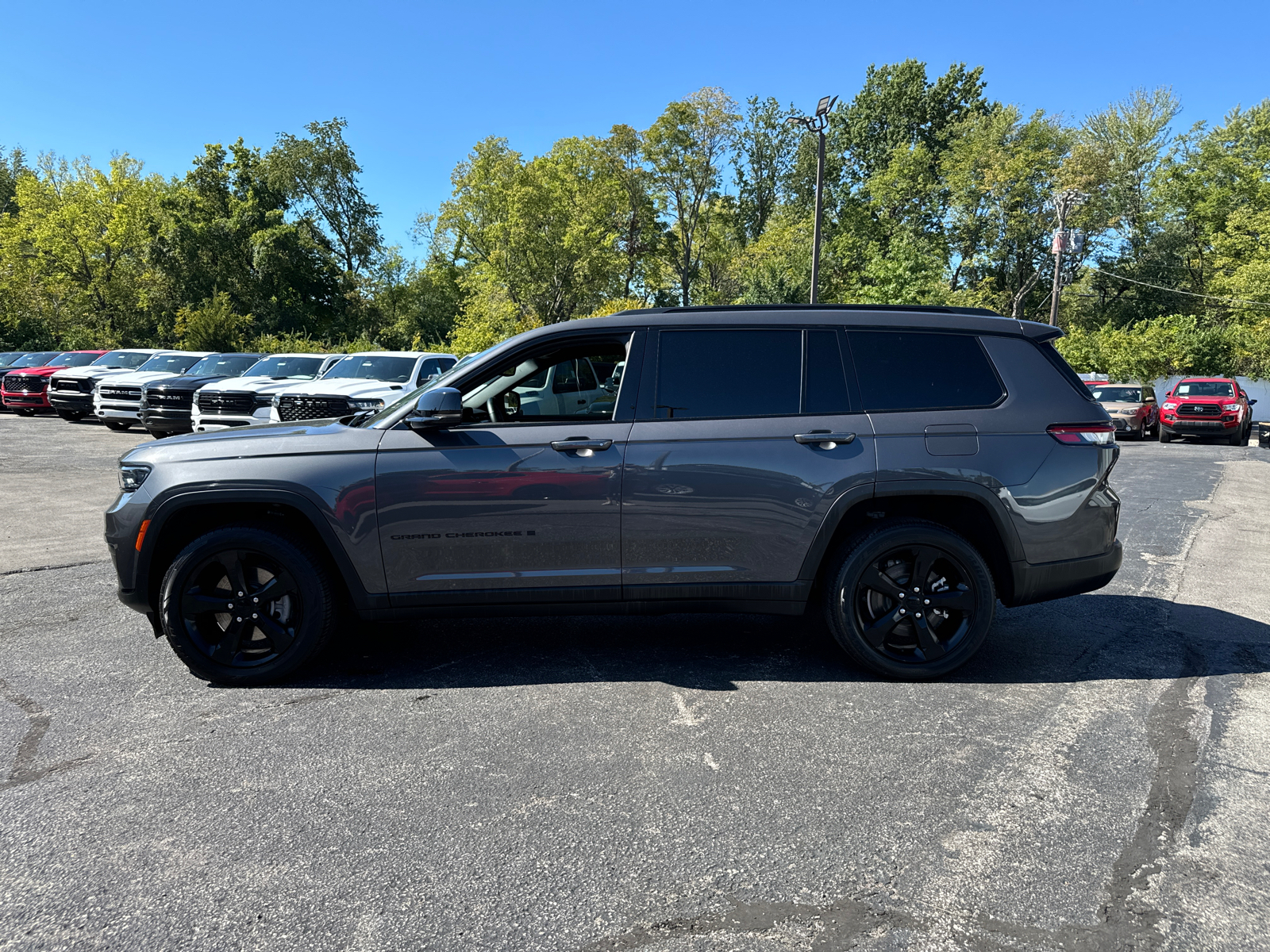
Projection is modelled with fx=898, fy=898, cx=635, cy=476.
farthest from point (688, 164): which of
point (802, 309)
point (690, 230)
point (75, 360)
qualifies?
point (802, 309)

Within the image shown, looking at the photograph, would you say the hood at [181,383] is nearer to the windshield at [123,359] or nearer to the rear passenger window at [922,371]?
the windshield at [123,359]

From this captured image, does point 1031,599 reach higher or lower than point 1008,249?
lower

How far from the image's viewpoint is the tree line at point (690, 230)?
48031 millimetres

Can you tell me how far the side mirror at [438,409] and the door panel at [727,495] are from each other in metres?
0.84

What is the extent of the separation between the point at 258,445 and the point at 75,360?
1011 inches

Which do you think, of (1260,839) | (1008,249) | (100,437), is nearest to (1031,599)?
(1260,839)

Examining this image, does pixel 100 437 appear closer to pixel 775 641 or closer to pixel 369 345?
pixel 775 641

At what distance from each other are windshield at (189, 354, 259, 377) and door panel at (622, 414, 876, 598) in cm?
1815

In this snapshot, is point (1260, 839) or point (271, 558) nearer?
point (1260, 839)

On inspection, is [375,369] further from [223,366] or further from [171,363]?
[171,363]

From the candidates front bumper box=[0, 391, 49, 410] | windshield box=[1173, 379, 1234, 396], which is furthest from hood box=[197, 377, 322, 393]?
windshield box=[1173, 379, 1234, 396]

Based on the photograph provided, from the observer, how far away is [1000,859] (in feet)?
9.41

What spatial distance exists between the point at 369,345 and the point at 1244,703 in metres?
48.7

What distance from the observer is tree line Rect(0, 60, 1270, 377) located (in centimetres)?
4803
